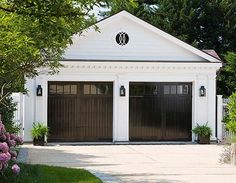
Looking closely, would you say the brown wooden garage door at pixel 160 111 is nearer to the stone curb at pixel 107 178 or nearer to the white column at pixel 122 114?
the white column at pixel 122 114

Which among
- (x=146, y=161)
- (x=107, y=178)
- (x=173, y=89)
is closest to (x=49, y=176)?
(x=107, y=178)

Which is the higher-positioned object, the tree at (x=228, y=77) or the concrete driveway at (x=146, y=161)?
the tree at (x=228, y=77)

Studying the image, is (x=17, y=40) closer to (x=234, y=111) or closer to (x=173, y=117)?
(x=234, y=111)

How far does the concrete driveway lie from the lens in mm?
11922

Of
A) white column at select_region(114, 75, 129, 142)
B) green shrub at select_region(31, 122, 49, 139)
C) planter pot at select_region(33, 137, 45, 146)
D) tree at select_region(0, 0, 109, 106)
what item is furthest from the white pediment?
tree at select_region(0, 0, 109, 106)

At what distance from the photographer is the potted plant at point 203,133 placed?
856 inches

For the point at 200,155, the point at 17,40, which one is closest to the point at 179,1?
the point at 200,155

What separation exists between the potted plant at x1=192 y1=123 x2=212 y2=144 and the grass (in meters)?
10.8

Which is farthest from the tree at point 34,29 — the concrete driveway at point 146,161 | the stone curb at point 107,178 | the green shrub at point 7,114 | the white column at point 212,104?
the white column at point 212,104

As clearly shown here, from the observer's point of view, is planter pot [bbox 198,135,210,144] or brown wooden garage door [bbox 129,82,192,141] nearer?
planter pot [bbox 198,135,210,144]

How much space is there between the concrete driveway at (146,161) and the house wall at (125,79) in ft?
5.80

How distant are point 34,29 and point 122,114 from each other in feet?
42.2

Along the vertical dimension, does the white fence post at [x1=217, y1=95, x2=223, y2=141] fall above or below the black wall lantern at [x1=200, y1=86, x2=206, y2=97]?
below

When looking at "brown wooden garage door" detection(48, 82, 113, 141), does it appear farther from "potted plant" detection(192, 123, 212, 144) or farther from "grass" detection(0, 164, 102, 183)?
"grass" detection(0, 164, 102, 183)
